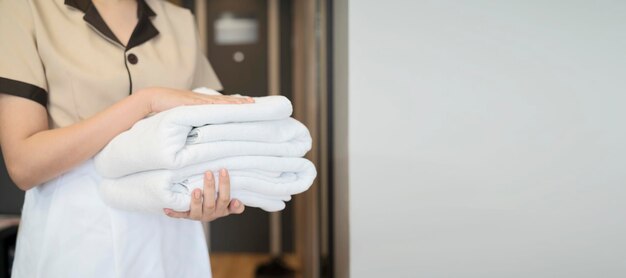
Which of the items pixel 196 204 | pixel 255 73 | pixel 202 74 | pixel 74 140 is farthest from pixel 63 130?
pixel 255 73

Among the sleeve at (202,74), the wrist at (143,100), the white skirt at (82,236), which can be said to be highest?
the sleeve at (202,74)

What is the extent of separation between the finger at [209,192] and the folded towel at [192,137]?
0.04 m

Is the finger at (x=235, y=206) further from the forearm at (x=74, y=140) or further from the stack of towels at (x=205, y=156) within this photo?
the forearm at (x=74, y=140)

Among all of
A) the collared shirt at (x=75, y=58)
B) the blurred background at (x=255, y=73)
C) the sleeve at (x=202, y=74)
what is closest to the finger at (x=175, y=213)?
the collared shirt at (x=75, y=58)

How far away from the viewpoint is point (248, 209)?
10.8 ft

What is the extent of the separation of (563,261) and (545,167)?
0.66 feet

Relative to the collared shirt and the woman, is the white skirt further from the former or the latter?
the collared shirt

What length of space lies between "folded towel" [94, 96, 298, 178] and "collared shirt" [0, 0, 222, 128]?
15 centimetres

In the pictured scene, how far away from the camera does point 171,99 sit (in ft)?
2.16

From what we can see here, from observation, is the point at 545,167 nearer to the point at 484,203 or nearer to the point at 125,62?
the point at 484,203

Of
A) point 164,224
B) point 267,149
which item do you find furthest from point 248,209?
point 267,149

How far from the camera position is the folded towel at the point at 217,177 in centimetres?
61

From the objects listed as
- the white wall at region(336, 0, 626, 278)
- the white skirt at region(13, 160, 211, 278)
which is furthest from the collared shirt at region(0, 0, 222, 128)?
the white wall at region(336, 0, 626, 278)

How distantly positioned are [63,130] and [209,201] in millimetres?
271
